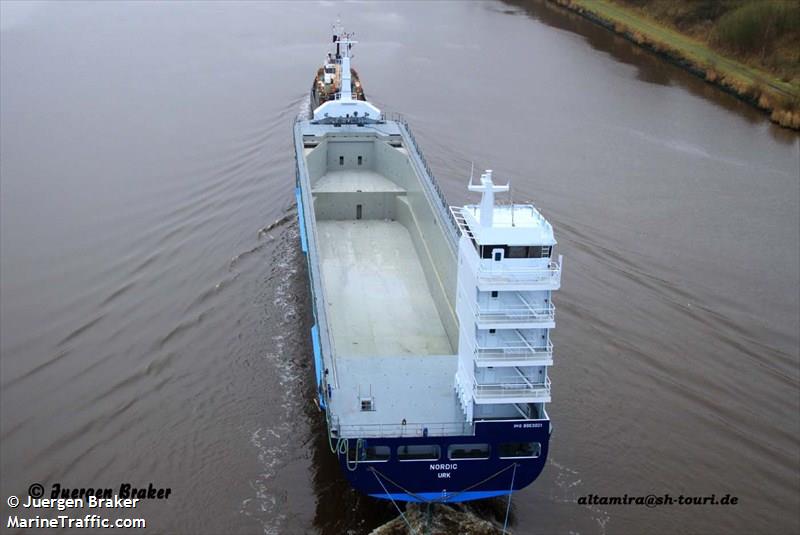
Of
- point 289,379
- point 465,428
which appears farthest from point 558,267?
point 289,379

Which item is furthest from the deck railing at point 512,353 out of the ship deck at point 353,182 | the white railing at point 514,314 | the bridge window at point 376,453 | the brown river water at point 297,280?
the ship deck at point 353,182

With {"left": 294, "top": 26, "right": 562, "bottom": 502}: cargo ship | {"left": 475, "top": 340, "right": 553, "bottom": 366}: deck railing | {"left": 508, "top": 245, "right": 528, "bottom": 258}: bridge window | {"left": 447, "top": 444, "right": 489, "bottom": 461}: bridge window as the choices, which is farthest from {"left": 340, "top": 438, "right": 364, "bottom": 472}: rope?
{"left": 508, "top": 245, "right": 528, "bottom": 258}: bridge window

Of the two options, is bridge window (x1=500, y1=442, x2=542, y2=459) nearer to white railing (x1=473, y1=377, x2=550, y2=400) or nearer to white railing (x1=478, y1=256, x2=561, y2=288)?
white railing (x1=473, y1=377, x2=550, y2=400)

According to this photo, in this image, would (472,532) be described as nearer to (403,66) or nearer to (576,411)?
(576,411)

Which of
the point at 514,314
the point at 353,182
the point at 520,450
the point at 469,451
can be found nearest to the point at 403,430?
the point at 469,451

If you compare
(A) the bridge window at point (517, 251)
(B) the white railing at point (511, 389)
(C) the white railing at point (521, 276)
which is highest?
(A) the bridge window at point (517, 251)

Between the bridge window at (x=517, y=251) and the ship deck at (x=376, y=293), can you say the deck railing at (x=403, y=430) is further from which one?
the ship deck at (x=376, y=293)
